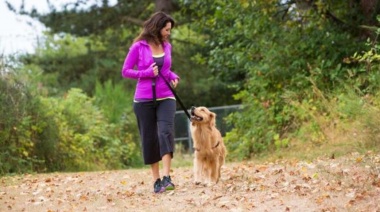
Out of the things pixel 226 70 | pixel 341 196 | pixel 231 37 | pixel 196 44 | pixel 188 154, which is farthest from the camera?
pixel 196 44

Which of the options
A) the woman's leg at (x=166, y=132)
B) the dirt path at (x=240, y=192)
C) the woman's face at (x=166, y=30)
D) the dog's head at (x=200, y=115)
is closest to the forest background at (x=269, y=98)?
the dirt path at (x=240, y=192)

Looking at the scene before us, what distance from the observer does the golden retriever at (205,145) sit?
31.4 feet

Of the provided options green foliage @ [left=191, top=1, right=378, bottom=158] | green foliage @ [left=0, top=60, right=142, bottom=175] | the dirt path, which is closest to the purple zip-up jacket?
the dirt path

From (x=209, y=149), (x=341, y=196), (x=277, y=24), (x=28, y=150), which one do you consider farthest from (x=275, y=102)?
(x=341, y=196)

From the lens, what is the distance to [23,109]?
15.1 meters

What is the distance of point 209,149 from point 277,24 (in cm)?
760

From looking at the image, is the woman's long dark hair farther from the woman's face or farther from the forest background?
the forest background

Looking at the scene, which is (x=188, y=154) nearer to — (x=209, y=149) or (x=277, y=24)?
(x=277, y=24)

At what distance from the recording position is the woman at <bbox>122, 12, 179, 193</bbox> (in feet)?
31.0

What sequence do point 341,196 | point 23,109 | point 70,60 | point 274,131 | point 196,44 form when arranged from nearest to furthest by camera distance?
point 341,196 → point 23,109 → point 274,131 → point 196,44 → point 70,60

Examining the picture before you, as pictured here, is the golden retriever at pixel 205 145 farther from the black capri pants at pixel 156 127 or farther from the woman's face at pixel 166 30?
the woman's face at pixel 166 30

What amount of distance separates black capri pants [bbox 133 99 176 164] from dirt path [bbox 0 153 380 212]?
1.71ft

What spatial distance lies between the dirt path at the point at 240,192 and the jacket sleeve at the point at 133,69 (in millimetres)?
1449

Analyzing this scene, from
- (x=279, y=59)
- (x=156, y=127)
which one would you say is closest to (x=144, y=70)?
(x=156, y=127)
